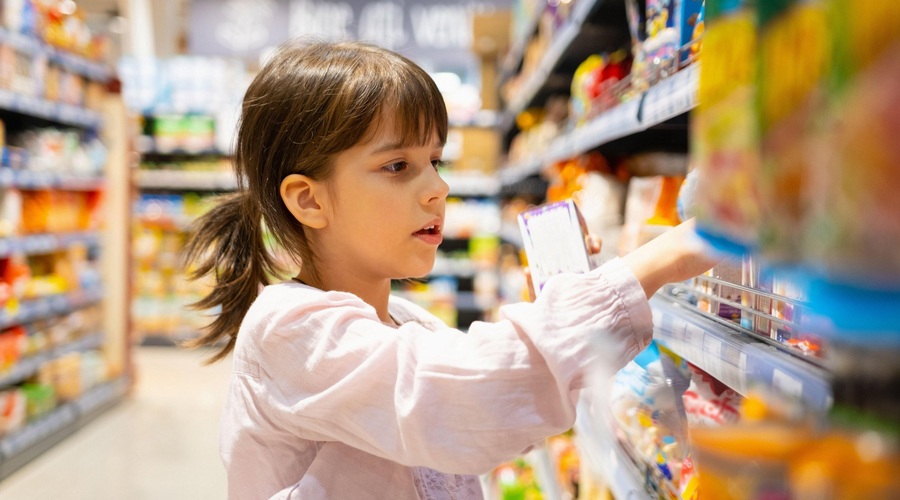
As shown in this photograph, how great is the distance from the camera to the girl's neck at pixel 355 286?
1098mm

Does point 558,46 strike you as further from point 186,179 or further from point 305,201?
point 186,179

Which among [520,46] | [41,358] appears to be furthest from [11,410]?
[520,46]

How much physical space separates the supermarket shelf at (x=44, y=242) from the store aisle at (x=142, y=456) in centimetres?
95

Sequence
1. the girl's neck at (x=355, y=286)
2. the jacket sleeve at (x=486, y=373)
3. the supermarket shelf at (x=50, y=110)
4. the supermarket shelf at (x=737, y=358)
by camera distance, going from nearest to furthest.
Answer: the supermarket shelf at (x=737, y=358), the jacket sleeve at (x=486, y=373), the girl's neck at (x=355, y=286), the supermarket shelf at (x=50, y=110)

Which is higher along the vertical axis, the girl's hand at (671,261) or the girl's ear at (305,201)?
the girl's ear at (305,201)

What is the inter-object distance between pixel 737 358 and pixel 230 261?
85 centimetres

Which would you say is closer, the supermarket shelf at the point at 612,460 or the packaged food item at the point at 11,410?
the supermarket shelf at the point at 612,460

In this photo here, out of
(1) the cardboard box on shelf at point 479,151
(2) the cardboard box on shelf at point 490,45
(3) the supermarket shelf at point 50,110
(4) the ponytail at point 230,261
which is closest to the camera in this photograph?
(4) the ponytail at point 230,261

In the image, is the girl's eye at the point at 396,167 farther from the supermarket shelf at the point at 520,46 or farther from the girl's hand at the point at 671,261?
the supermarket shelf at the point at 520,46

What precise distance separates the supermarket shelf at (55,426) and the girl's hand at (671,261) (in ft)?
10.6

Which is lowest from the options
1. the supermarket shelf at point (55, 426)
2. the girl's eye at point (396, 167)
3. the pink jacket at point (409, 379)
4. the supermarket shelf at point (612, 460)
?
the supermarket shelf at point (55, 426)

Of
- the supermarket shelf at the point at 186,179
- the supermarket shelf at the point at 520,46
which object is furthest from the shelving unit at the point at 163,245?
the supermarket shelf at the point at 520,46

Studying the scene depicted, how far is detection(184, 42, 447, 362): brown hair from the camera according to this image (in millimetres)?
986

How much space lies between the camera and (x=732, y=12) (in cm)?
46
